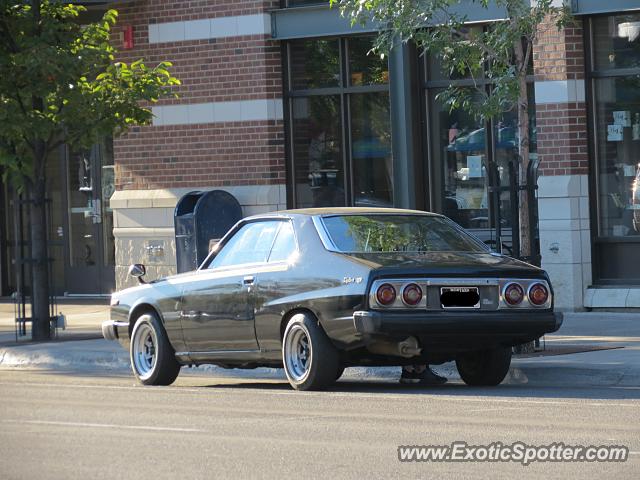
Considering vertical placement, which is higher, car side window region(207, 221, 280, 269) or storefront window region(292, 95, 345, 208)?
storefront window region(292, 95, 345, 208)

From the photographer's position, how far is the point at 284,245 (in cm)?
1245

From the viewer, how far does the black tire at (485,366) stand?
12.3m

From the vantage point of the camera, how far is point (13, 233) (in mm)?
25562

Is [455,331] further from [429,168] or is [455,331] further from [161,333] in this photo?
[429,168]

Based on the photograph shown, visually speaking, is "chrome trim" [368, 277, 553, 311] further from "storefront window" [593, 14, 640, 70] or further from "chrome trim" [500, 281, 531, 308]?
"storefront window" [593, 14, 640, 70]

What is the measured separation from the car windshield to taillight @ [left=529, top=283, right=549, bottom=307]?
758 mm

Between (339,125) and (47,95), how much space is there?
4.94 meters

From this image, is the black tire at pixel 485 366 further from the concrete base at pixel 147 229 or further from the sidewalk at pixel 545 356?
the concrete base at pixel 147 229

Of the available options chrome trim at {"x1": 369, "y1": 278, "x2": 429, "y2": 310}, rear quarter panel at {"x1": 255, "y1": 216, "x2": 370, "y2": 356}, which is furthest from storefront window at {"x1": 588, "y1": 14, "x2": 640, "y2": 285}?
chrome trim at {"x1": 369, "y1": 278, "x2": 429, "y2": 310}

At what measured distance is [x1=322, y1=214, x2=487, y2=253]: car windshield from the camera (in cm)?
1210

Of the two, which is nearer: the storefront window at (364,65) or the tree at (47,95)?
the tree at (47,95)

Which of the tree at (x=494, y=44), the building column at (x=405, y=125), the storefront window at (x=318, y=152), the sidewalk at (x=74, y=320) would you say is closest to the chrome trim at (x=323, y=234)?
the tree at (x=494, y=44)

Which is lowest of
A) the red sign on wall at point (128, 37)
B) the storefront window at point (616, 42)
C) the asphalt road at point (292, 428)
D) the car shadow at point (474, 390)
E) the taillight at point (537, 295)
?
the car shadow at point (474, 390)

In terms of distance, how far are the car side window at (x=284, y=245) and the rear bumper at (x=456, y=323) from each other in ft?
4.04
